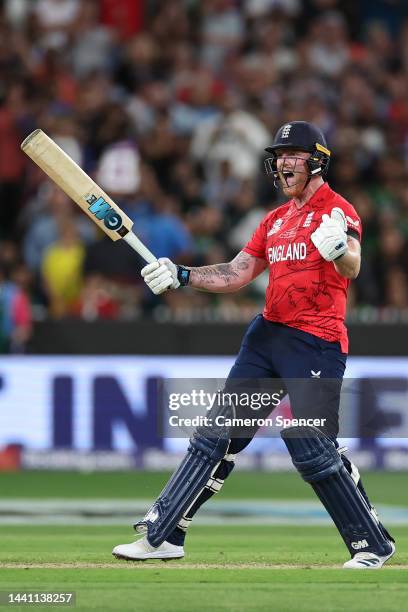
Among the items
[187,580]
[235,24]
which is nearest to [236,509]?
[187,580]

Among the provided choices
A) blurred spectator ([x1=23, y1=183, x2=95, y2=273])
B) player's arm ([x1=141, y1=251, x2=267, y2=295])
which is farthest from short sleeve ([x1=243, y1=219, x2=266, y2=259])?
blurred spectator ([x1=23, y1=183, x2=95, y2=273])

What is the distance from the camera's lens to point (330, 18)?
698 inches

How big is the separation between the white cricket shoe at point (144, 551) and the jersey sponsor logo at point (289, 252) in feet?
5.27

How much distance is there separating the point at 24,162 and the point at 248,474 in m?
4.51

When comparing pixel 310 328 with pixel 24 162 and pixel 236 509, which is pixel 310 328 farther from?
pixel 24 162

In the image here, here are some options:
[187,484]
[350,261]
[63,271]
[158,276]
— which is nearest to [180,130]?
[63,271]

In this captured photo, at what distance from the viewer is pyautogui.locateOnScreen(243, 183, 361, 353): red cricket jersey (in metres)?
7.45

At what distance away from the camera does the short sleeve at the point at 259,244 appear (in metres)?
7.83

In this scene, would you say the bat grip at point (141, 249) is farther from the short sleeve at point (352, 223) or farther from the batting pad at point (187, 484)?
the short sleeve at point (352, 223)

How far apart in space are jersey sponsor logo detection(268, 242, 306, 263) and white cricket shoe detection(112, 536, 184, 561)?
1.61 m

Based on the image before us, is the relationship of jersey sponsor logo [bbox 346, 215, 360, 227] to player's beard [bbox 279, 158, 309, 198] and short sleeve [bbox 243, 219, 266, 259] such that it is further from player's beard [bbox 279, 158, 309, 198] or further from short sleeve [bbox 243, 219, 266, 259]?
short sleeve [bbox 243, 219, 266, 259]

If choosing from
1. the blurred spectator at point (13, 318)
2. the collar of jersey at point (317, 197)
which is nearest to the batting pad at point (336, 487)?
the collar of jersey at point (317, 197)

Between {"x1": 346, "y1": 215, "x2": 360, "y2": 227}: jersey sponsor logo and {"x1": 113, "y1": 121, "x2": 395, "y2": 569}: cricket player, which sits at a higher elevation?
{"x1": 346, "y1": 215, "x2": 360, "y2": 227}: jersey sponsor logo

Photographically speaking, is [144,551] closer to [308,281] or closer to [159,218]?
[308,281]
